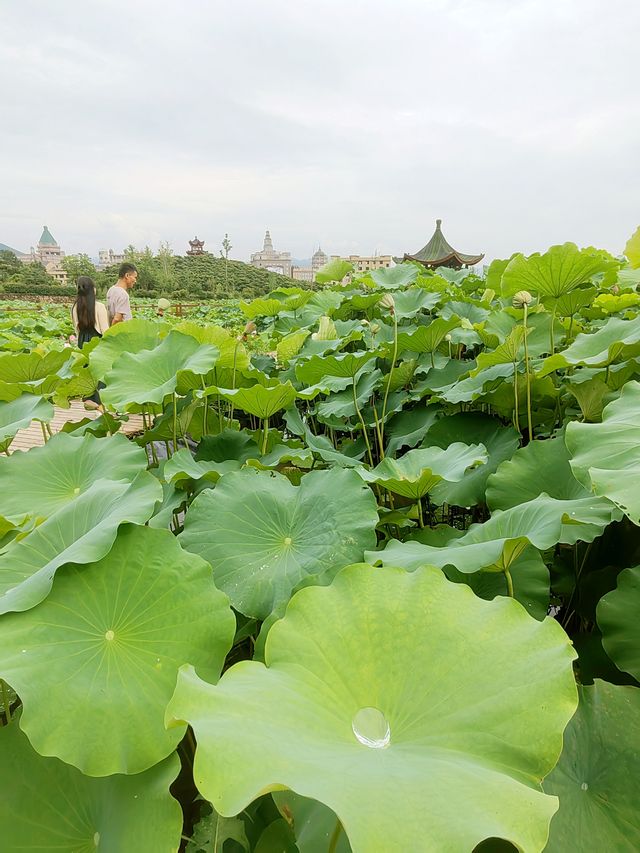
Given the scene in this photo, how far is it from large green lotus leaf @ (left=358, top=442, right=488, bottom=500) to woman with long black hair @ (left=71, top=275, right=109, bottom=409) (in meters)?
3.35

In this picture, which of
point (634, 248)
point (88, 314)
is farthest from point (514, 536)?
point (88, 314)

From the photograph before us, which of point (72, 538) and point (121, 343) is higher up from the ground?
point (121, 343)

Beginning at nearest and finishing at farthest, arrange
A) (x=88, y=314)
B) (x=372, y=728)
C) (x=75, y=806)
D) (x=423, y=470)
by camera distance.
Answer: (x=372, y=728) → (x=75, y=806) → (x=423, y=470) → (x=88, y=314)

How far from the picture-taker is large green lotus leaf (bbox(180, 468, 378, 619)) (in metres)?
0.81

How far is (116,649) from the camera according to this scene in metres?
0.66

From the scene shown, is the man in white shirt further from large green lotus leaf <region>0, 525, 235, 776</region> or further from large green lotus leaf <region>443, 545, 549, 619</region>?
large green lotus leaf <region>443, 545, 549, 619</region>

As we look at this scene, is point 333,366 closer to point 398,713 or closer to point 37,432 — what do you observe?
point 398,713

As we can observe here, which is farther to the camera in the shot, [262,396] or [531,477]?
[262,396]

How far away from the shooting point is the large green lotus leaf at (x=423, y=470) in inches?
36.5

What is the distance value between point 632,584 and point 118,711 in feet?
2.29

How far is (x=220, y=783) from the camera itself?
0.39 metres

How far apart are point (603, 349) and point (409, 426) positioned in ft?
1.87

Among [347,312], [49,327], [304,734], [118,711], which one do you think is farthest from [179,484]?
[49,327]

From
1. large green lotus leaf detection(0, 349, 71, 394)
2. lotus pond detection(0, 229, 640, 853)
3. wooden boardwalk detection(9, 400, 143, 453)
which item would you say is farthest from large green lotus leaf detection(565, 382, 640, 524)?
wooden boardwalk detection(9, 400, 143, 453)
